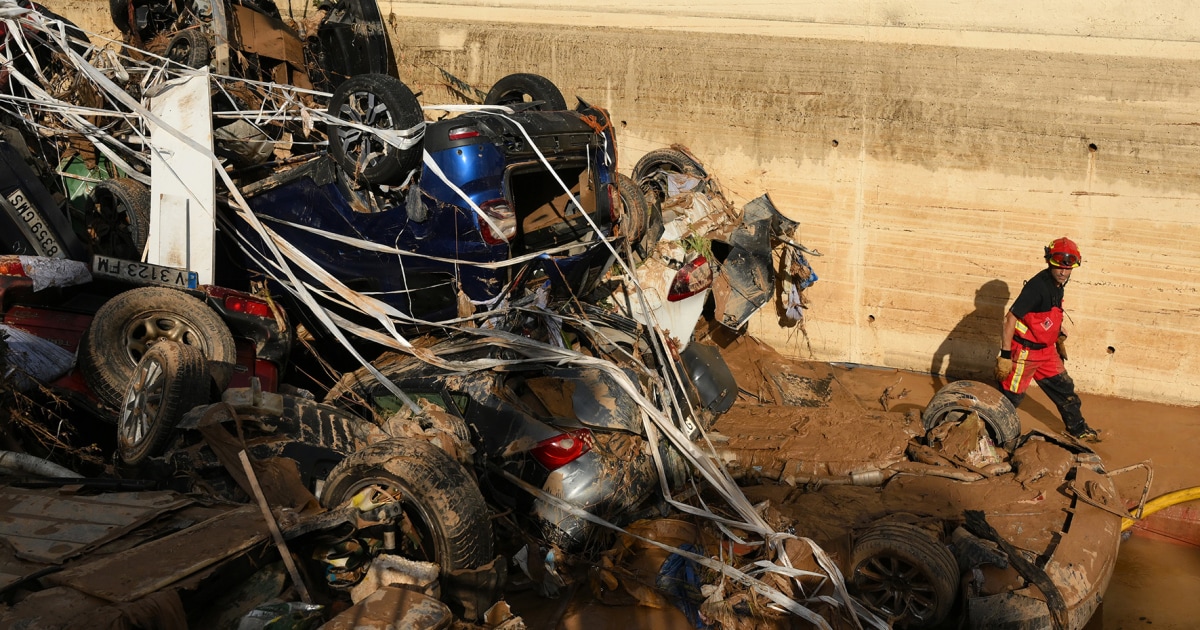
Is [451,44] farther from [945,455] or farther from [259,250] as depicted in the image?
[945,455]

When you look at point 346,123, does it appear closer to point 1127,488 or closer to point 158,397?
point 158,397

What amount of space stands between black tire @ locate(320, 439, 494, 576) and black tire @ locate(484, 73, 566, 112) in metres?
3.76

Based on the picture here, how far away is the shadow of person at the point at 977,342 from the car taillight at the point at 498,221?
14.9 feet

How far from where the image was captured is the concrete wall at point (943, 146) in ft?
24.8

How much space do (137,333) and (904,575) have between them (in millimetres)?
5027

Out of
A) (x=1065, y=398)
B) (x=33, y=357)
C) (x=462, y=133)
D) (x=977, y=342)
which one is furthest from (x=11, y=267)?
(x=977, y=342)

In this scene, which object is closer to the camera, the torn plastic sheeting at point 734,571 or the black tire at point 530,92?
the torn plastic sheeting at point 734,571

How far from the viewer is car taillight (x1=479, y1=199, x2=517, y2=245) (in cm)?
609

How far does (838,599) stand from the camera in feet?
14.5

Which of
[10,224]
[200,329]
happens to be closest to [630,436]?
[200,329]

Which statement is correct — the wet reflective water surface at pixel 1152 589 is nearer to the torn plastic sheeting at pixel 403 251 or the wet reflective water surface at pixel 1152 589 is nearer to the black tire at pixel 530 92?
the torn plastic sheeting at pixel 403 251

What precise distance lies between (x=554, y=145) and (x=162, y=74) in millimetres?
4099

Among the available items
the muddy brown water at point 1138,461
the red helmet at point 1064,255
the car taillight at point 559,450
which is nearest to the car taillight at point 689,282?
the muddy brown water at point 1138,461

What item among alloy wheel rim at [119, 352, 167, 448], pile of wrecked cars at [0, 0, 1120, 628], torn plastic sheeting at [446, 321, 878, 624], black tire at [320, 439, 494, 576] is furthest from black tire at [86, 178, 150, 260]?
black tire at [320, 439, 494, 576]
